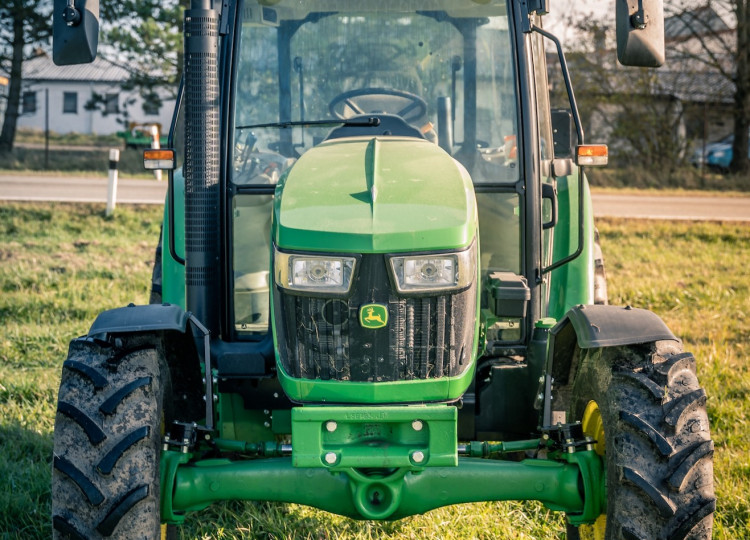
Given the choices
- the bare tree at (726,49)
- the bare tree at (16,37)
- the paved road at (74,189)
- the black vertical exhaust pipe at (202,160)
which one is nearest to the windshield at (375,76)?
the black vertical exhaust pipe at (202,160)

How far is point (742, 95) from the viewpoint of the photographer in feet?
71.7

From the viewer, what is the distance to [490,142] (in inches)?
150

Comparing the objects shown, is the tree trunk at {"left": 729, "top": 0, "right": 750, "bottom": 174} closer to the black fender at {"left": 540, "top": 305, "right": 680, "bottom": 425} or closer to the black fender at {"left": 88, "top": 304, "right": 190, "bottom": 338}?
the black fender at {"left": 540, "top": 305, "right": 680, "bottom": 425}

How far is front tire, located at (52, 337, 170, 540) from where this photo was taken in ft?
9.01

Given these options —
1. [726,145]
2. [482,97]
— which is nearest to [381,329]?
[482,97]

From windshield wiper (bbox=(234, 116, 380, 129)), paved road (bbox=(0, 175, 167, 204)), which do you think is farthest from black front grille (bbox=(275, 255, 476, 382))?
paved road (bbox=(0, 175, 167, 204))

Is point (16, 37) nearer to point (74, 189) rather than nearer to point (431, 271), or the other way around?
point (74, 189)

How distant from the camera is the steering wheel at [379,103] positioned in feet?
12.3

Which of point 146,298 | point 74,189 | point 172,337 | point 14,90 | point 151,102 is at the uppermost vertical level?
point 14,90

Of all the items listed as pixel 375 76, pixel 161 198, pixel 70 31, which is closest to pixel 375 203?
pixel 375 76

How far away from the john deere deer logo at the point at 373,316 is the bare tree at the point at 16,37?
886 inches

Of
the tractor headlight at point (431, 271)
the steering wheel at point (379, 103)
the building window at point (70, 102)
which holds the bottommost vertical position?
the tractor headlight at point (431, 271)

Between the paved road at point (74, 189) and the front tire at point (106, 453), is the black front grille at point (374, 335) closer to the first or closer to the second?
the front tire at point (106, 453)

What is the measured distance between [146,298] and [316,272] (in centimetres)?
502
